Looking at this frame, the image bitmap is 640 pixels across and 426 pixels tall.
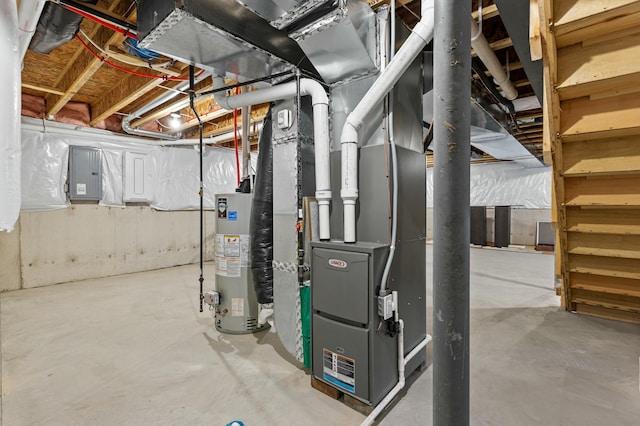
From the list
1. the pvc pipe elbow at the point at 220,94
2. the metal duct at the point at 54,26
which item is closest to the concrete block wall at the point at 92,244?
the metal duct at the point at 54,26

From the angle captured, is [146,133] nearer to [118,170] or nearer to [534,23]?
[118,170]

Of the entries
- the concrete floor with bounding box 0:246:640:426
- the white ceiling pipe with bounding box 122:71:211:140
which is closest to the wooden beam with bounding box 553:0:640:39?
the concrete floor with bounding box 0:246:640:426

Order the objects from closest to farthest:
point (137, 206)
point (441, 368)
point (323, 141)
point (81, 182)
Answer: point (441, 368)
point (323, 141)
point (81, 182)
point (137, 206)

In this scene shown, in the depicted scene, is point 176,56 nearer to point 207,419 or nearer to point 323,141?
point 323,141

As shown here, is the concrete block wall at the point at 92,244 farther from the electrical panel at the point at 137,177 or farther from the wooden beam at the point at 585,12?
the wooden beam at the point at 585,12

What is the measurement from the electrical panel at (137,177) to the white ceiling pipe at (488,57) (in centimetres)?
464

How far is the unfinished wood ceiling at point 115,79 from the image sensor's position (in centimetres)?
216

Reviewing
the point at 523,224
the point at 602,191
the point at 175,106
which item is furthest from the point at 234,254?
the point at 523,224

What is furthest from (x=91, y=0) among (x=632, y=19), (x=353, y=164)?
(x=632, y=19)

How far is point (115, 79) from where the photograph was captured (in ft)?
10.7

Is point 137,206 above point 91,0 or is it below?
below

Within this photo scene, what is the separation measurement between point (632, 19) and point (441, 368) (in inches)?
72.1

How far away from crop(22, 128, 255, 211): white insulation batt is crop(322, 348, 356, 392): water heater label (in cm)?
426

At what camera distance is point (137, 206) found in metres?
4.81
